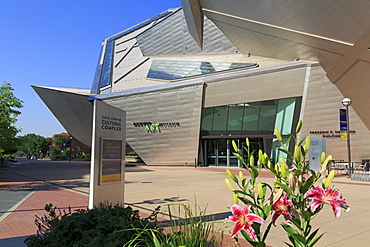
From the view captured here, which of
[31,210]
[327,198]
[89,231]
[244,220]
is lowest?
[31,210]

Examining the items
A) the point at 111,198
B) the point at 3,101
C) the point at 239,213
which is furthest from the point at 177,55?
the point at 239,213

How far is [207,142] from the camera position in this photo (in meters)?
35.2

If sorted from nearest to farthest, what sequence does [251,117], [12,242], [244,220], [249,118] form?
[244,220]
[12,242]
[251,117]
[249,118]

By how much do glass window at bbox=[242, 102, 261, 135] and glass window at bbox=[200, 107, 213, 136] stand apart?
3979 mm

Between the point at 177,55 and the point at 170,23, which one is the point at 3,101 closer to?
the point at 177,55

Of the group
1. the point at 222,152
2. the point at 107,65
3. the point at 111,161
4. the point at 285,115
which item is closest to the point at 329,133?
the point at 285,115

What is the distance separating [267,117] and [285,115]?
2.02 meters

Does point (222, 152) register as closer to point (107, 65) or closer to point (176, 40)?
point (176, 40)

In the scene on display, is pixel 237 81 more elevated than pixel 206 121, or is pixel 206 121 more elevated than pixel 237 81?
pixel 237 81

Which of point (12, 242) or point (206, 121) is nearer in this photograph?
point (12, 242)

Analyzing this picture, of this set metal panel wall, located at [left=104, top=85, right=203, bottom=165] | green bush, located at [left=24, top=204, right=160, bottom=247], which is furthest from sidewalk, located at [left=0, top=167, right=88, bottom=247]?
metal panel wall, located at [left=104, top=85, right=203, bottom=165]

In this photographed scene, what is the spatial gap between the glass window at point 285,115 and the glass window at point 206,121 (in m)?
7.54

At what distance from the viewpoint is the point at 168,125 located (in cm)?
3422

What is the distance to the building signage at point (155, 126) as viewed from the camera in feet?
111
